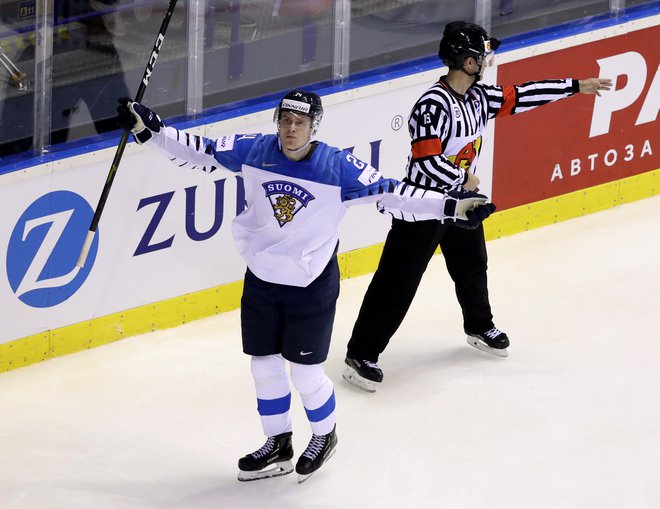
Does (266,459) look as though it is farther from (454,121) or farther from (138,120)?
(454,121)

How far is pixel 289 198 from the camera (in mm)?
4469

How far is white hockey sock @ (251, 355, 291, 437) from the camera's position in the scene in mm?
4660

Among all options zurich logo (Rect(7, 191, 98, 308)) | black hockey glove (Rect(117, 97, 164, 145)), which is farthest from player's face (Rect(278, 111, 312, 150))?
zurich logo (Rect(7, 191, 98, 308))

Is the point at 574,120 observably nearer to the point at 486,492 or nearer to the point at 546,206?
the point at 546,206

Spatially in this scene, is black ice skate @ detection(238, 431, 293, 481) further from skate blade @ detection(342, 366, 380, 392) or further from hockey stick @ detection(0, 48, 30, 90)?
hockey stick @ detection(0, 48, 30, 90)

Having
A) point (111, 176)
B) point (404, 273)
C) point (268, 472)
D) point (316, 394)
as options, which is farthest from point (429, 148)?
point (268, 472)

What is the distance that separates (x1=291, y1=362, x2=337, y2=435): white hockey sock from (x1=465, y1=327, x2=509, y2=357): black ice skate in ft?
3.67

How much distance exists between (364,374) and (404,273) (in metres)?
0.39

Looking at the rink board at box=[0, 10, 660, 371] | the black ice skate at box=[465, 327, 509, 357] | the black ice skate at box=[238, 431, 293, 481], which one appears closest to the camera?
the black ice skate at box=[238, 431, 293, 481]

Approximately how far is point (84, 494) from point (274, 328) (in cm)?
79

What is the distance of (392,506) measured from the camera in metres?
4.64

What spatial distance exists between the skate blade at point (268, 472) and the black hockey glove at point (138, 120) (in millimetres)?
1112

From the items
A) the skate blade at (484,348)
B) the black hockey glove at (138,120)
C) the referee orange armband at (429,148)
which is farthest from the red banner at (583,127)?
the black hockey glove at (138,120)

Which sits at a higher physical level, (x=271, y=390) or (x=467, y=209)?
(x=467, y=209)
